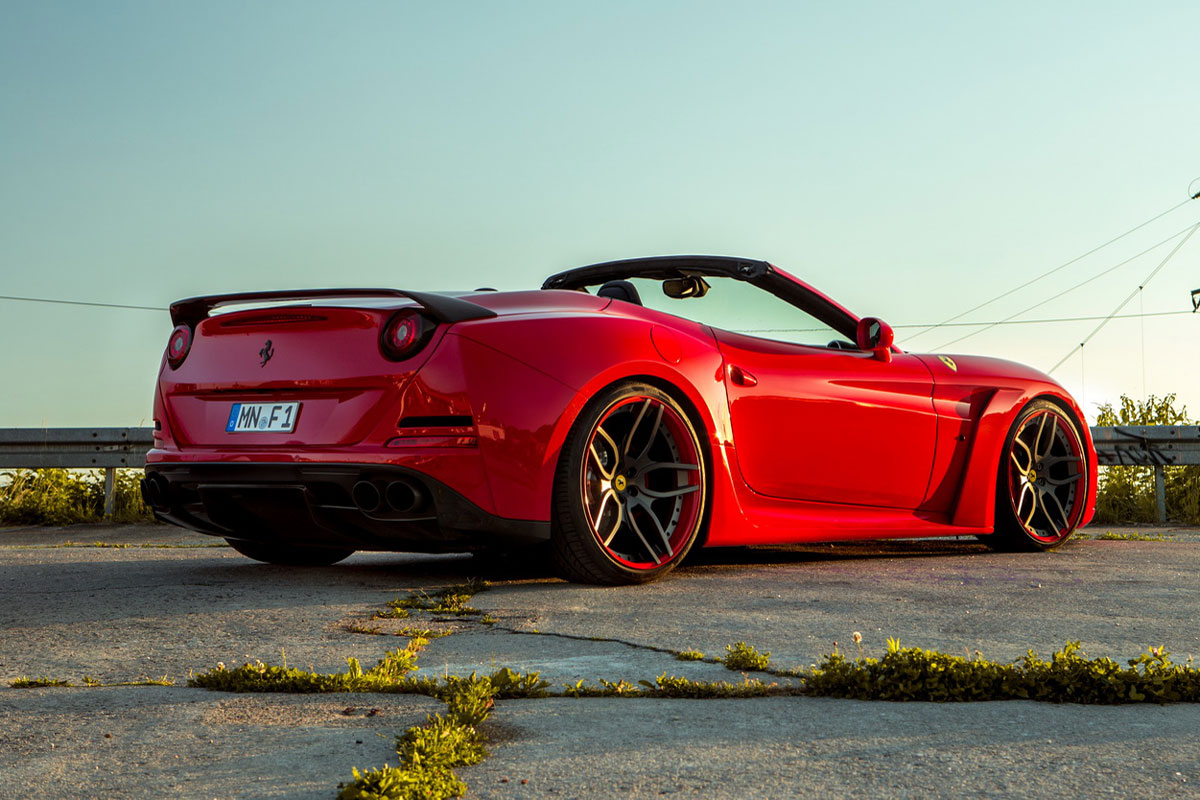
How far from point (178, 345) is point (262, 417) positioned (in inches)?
29.2

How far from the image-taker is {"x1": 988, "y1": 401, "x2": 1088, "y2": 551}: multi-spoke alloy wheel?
648 centimetres

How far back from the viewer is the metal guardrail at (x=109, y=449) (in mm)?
9742

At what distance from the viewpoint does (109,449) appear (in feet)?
32.3

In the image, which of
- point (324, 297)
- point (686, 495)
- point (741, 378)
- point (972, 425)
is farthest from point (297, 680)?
point (972, 425)

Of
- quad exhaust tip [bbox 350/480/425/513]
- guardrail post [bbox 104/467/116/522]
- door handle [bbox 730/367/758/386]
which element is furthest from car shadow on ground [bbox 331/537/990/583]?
guardrail post [bbox 104/467/116/522]

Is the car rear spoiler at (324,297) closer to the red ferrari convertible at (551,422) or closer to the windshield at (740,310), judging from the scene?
the red ferrari convertible at (551,422)

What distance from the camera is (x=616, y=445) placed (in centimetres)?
472

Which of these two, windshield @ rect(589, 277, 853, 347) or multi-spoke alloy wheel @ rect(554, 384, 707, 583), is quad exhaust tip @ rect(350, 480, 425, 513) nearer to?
multi-spoke alloy wheel @ rect(554, 384, 707, 583)

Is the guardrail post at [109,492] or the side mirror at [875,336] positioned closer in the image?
the side mirror at [875,336]

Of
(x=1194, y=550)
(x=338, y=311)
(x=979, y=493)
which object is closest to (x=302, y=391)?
(x=338, y=311)

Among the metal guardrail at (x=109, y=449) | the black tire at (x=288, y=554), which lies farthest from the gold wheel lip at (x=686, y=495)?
the metal guardrail at (x=109, y=449)

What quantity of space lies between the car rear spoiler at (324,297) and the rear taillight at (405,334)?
0.05 m

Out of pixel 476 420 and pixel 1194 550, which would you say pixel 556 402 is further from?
pixel 1194 550

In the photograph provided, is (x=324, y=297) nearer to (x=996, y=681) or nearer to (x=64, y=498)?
(x=996, y=681)
